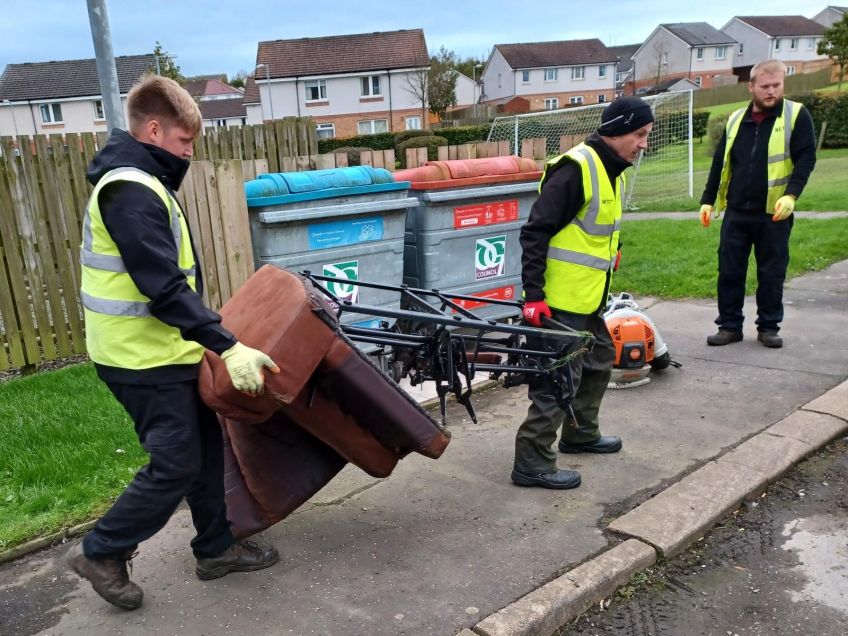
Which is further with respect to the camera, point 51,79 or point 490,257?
point 51,79

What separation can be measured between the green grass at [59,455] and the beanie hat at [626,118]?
9.96 ft

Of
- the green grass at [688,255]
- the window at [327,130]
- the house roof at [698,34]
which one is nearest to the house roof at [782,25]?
the house roof at [698,34]

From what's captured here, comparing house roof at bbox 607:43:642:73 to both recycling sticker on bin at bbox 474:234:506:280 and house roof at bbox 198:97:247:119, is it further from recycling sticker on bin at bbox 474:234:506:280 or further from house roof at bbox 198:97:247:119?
→ recycling sticker on bin at bbox 474:234:506:280

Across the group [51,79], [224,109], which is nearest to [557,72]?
[224,109]

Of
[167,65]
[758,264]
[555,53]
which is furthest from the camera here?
[555,53]

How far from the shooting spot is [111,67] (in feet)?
16.3

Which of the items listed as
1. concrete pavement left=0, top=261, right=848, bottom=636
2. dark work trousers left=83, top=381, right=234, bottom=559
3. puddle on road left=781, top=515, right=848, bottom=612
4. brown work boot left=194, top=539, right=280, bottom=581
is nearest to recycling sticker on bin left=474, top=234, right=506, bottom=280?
concrete pavement left=0, top=261, right=848, bottom=636

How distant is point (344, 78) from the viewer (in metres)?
52.8

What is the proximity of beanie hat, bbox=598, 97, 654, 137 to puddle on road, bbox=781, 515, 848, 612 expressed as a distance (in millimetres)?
2010

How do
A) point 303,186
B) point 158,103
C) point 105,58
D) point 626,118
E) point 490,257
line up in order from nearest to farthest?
point 158,103 → point 626,118 → point 105,58 → point 303,186 → point 490,257

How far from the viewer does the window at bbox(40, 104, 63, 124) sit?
2008 inches

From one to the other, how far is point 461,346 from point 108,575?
1.63 m

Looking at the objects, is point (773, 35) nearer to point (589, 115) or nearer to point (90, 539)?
point (589, 115)

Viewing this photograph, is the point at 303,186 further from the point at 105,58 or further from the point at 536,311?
the point at 536,311
